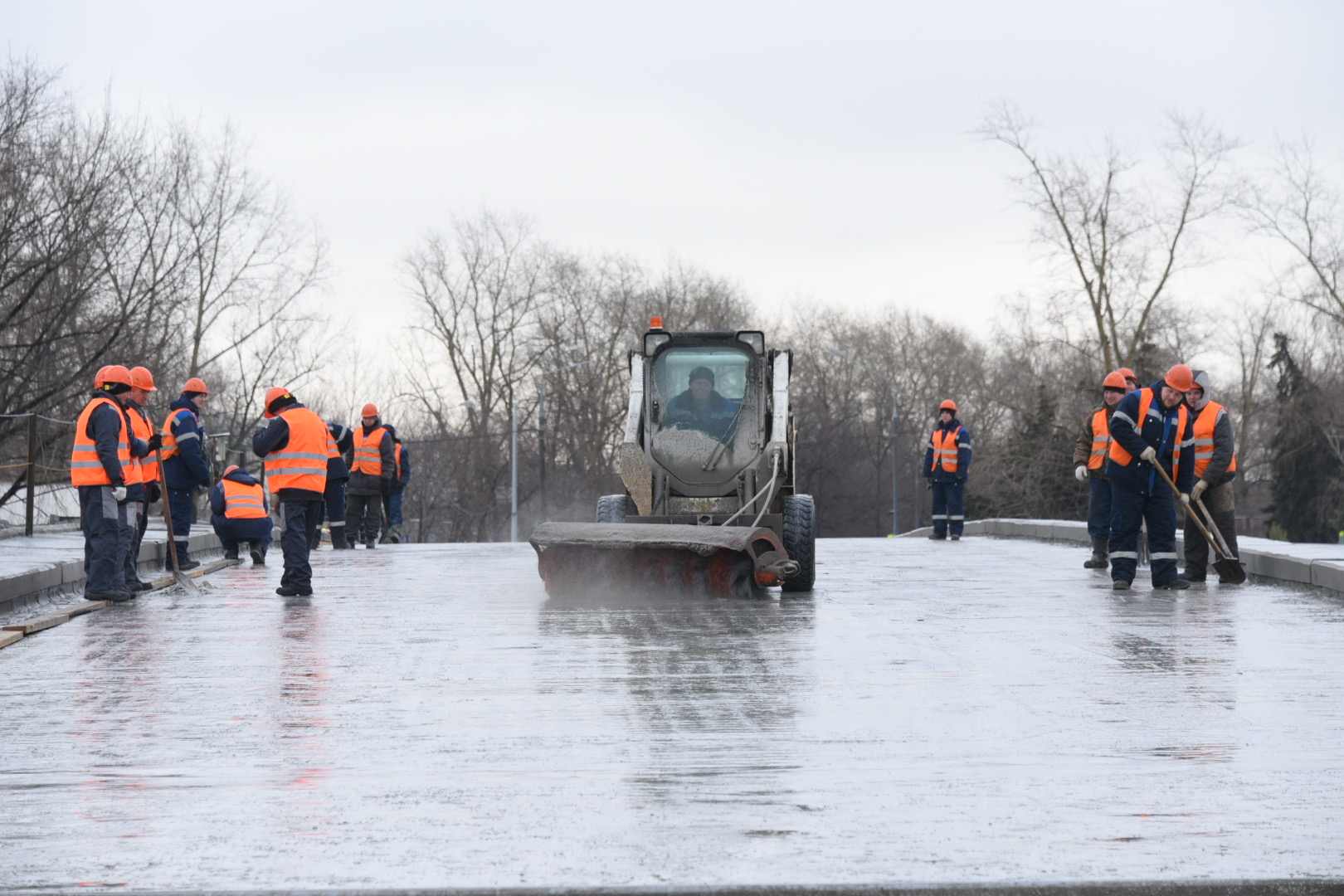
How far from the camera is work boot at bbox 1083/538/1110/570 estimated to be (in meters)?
15.8

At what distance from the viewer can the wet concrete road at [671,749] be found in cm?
463

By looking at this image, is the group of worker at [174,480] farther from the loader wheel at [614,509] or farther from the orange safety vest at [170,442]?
the loader wheel at [614,509]

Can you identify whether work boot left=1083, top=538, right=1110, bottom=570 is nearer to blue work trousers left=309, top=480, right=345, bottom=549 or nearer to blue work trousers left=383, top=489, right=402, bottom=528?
blue work trousers left=309, top=480, right=345, bottom=549

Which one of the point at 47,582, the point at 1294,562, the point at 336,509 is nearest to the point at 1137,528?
the point at 1294,562

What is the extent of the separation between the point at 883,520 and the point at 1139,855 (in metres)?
67.9

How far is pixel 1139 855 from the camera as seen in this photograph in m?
4.62

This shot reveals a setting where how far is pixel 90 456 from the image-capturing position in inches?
469

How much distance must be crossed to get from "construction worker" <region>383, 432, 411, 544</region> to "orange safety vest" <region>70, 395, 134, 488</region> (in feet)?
33.3

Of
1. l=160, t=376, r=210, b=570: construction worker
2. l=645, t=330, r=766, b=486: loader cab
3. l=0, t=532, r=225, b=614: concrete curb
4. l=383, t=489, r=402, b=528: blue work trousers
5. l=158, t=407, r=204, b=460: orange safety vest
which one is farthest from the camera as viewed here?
l=383, t=489, r=402, b=528: blue work trousers

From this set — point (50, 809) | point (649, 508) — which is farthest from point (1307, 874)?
point (649, 508)

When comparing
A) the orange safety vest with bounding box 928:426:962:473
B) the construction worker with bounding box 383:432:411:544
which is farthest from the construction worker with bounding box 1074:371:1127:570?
the construction worker with bounding box 383:432:411:544

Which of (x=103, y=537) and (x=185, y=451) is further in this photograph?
(x=185, y=451)

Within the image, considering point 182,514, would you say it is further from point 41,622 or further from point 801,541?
point 801,541

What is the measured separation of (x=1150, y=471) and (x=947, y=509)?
32.3ft
